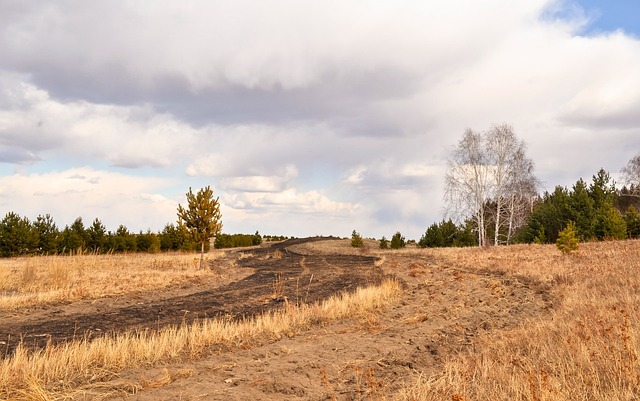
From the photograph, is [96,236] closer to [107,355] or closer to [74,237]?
[74,237]

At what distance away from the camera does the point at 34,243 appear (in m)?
35.0

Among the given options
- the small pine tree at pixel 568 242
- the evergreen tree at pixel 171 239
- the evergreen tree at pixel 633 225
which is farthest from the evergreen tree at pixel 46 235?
the evergreen tree at pixel 633 225

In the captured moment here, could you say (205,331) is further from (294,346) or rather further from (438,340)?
(438,340)

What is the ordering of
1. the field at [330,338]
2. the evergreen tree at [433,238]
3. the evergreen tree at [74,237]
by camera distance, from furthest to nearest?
1. the evergreen tree at [433,238]
2. the evergreen tree at [74,237]
3. the field at [330,338]

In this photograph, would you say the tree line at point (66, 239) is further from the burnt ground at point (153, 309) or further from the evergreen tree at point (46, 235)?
the burnt ground at point (153, 309)

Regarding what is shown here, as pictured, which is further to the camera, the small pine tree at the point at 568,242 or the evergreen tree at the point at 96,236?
the evergreen tree at the point at 96,236

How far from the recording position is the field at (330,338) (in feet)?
19.0

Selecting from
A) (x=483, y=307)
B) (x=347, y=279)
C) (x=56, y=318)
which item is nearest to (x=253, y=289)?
(x=347, y=279)

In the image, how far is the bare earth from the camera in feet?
20.5

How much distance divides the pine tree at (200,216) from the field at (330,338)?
19.8 ft

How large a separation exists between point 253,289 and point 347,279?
15.7ft

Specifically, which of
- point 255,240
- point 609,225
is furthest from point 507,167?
point 255,240

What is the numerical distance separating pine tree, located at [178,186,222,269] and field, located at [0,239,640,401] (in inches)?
238

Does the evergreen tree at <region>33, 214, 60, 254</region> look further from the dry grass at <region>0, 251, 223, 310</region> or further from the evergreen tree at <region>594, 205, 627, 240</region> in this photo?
the evergreen tree at <region>594, 205, 627, 240</region>
